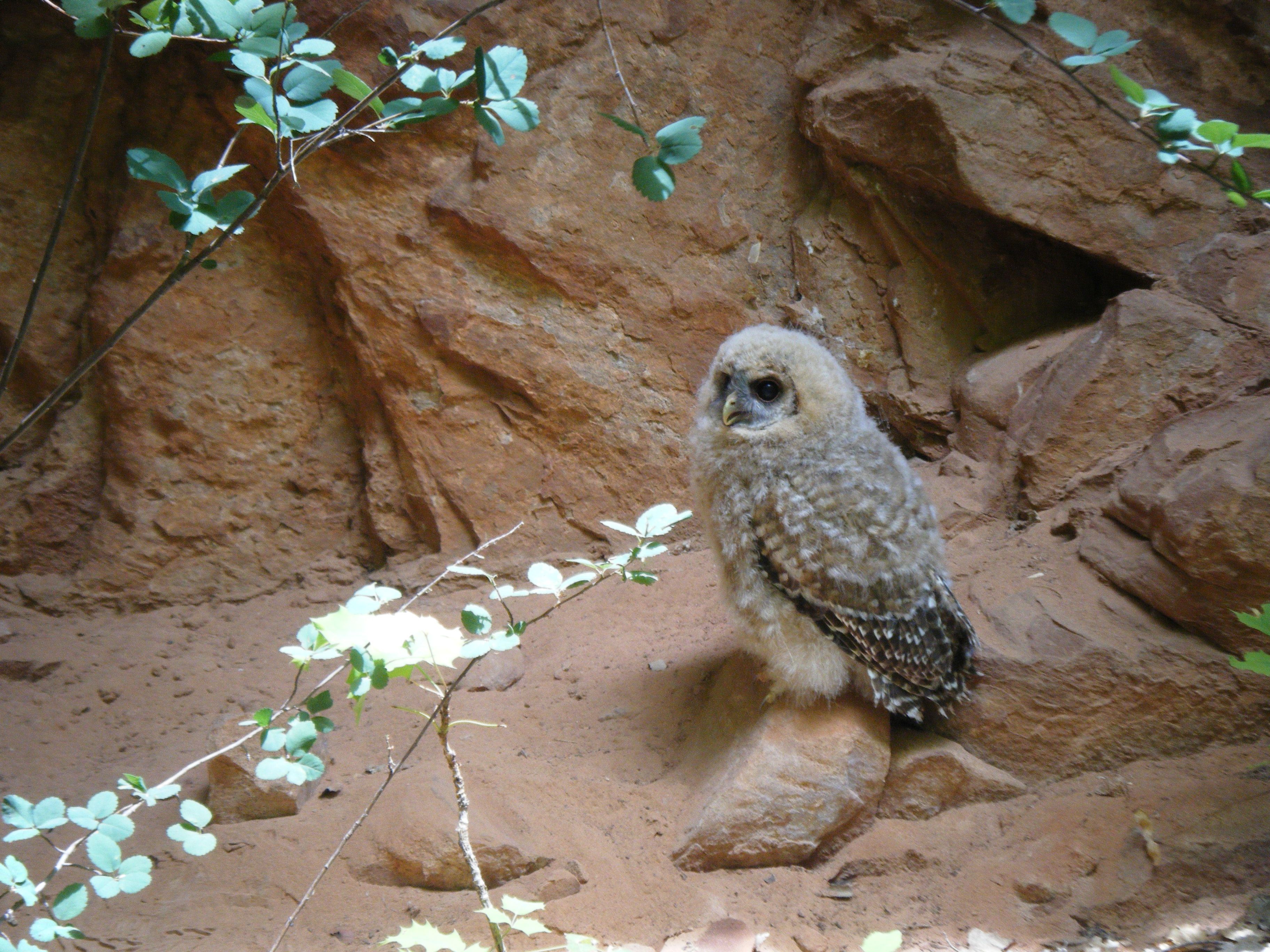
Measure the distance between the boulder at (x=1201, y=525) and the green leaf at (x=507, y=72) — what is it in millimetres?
2446

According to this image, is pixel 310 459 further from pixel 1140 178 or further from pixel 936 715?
pixel 1140 178

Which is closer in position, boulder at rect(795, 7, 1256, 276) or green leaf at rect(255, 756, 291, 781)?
green leaf at rect(255, 756, 291, 781)

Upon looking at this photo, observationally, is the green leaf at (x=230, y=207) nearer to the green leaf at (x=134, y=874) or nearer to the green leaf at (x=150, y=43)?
the green leaf at (x=150, y=43)

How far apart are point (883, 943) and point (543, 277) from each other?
11.2 ft

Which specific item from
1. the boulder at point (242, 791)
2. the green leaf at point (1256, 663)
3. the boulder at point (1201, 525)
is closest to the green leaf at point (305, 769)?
the boulder at point (242, 791)

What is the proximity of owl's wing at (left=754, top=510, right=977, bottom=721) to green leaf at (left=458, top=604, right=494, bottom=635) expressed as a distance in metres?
1.39

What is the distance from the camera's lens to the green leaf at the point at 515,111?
141cm

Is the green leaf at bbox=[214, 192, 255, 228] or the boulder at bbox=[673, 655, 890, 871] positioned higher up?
the green leaf at bbox=[214, 192, 255, 228]

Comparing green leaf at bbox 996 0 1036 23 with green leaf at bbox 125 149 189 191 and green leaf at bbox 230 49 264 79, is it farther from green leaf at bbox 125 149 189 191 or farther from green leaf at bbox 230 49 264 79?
green leaf at bbox 125 149 189 191

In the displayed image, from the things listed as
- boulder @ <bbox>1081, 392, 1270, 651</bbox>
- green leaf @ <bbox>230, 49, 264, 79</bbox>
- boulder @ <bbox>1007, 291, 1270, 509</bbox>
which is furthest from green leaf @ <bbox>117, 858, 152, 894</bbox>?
boulder @ <bbox>1007, 291, 1270, 509</bbox>

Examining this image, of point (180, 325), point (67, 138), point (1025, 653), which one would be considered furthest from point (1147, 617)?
point (67, 138)

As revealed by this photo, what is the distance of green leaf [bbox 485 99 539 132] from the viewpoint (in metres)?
1.41

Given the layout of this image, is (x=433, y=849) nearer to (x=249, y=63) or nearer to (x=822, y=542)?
(x=822, y=542)

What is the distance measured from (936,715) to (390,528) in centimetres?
279
